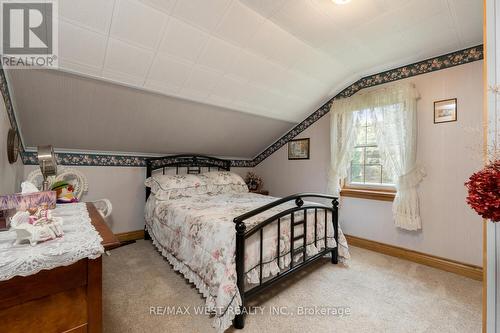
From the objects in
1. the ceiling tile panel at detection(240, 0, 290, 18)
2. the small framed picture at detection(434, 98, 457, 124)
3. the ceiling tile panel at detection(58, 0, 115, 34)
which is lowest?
the small framed picture at detection(434, 98, 457, 124)

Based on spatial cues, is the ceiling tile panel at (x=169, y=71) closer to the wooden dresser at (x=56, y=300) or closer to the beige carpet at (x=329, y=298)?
the wooden dresser at (x=56, y=300)

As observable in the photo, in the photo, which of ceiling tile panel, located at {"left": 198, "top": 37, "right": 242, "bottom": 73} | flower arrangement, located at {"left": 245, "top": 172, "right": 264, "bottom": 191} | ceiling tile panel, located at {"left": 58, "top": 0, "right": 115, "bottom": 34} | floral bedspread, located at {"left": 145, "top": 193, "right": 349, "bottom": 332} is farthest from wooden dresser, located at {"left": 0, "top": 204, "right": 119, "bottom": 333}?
flower arrangement, located at {"left": 245, "top": 172, "right": 264, "bottom": 191}

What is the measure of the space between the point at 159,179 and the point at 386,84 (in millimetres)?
3412

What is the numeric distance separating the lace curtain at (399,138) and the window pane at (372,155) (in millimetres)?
200

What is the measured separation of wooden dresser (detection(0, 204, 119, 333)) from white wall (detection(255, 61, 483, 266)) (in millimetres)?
2978

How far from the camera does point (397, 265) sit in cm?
267

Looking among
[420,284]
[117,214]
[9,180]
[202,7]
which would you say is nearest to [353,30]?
[202,7]

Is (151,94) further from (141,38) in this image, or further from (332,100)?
(332,100)

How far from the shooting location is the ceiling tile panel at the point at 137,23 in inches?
66.0

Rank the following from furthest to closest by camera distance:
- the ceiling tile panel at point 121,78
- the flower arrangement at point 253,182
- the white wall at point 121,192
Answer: the flower arrangement at point 253,182
the white wall at point 121,192
the ceiling tile panel at point 121,78

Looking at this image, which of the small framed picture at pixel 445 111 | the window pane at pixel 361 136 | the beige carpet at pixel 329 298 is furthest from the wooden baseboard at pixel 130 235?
the small framed picture at pixel 445 111

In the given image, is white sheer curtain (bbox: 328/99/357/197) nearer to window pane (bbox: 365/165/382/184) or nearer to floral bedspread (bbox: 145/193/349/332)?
window pane (bbox: 365/165/382/184)

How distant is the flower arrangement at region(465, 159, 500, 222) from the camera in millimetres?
832

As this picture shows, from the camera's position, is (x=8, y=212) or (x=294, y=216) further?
(x=294, y=216)
